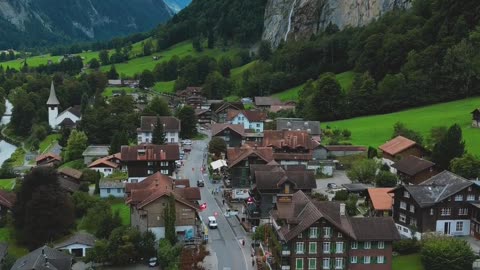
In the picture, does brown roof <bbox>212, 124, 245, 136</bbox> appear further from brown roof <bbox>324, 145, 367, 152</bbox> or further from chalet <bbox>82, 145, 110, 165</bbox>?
brown roof <bbox>324, 145, 367, 152</bbox>

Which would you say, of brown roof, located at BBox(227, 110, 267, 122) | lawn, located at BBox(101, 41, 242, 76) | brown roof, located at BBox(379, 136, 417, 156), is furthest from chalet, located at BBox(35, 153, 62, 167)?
lawn, located at BBox(101, 41, 242, 76)

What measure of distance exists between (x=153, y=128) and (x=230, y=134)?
10.3m

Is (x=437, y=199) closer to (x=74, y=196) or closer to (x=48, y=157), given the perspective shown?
(x=74, y=196)

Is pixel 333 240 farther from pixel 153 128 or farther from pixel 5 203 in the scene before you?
pixel 153 128

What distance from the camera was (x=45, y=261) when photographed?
126 feet

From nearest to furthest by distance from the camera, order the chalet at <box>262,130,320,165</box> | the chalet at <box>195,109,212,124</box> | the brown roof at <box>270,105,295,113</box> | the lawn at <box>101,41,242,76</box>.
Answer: the chalet at <box>262,130,320,165</box> < the brown roof at <box>270,105,295,113</box> < the chalet at <box>195,109,212,124</box> < the lawn at <box>101,41,242,76</box>

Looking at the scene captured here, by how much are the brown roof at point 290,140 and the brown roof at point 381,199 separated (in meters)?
17.8

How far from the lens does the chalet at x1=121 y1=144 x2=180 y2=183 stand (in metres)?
61.1

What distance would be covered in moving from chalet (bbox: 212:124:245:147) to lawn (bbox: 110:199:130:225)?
2561cm

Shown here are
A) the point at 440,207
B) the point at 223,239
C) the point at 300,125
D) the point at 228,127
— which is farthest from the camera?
the point at 228,127

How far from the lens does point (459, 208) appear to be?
43.7m

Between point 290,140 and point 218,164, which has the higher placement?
point 290,140

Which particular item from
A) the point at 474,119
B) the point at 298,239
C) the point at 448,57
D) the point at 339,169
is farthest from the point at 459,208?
the point at 448,57

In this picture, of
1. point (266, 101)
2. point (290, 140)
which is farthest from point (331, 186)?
point (266, 101)
